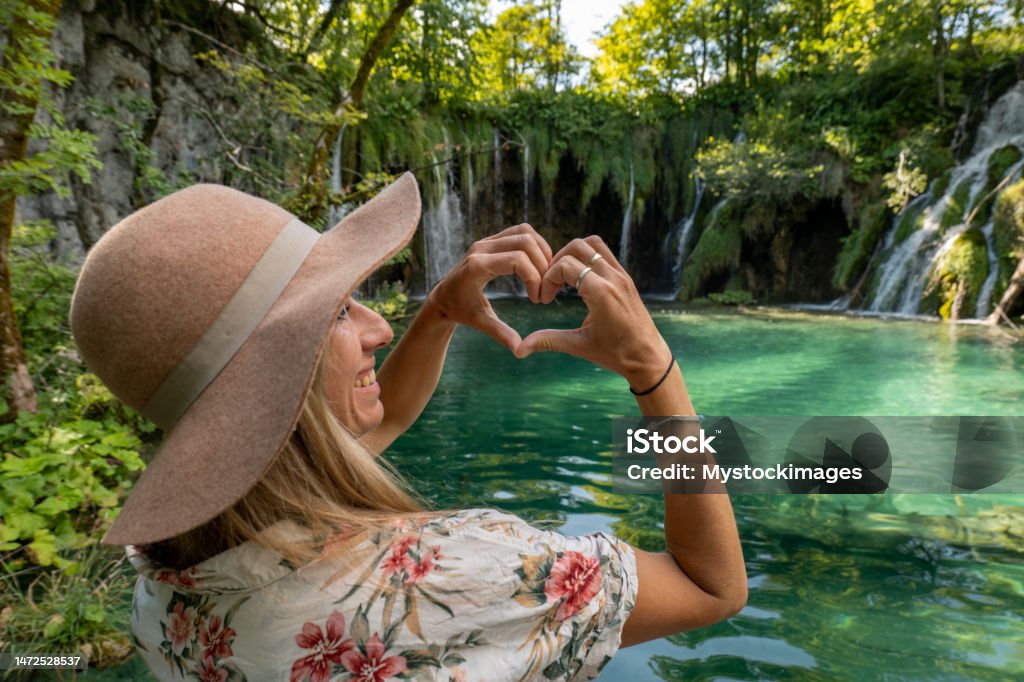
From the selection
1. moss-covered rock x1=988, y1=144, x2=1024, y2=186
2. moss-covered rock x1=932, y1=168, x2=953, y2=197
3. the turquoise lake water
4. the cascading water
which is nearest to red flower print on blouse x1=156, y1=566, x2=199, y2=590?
the turquoise lake water

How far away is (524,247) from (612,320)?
0.92ft

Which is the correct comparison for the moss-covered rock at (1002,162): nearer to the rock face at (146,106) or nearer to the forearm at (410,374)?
the rock face at (146,106)

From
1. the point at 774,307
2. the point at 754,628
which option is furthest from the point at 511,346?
the point at 774,307

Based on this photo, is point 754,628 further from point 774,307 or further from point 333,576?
point 774,307

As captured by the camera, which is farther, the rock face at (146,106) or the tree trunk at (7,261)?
the rock face at (146,106)

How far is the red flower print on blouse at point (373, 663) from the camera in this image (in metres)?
0.90

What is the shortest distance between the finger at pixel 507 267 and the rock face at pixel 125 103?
7.85 m

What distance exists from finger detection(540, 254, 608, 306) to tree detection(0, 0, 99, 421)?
122 inches

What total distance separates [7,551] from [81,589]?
0.43 metres

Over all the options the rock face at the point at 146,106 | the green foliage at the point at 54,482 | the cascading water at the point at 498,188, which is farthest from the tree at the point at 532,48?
the green foliage at the point at 54,482

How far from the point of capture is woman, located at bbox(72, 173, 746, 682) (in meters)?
0.92

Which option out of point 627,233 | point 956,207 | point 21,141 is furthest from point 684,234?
point 21,141

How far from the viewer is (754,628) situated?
2756mm

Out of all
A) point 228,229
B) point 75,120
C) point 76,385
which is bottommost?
point 76,385
